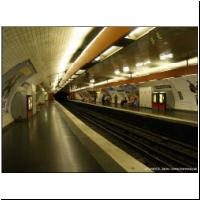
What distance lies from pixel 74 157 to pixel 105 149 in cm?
61

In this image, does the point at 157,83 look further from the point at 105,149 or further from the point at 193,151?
the point at 105,149

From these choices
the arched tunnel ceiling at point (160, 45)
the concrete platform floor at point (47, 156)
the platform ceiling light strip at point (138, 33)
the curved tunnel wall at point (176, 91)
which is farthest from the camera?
the curved tunnel wall at point (176, 91)

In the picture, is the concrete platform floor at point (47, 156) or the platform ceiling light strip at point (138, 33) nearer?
the concrete platform floor at point (47, 156)

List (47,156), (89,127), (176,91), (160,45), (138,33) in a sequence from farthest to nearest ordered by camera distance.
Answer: (176,91)
(89,127)
(160,45)
(47,156)
(138,33)

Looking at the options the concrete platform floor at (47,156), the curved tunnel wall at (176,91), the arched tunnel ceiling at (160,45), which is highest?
the arched tunnel ceiling at (160,45)

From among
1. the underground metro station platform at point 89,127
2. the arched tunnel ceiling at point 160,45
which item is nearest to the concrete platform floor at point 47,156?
the underground metro station platform at point 89,127

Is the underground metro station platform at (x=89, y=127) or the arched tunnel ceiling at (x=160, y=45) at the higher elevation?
the arched tunnel ceiling at (x=160, y=45)

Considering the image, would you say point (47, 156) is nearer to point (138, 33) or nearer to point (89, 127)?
point (138, 33)

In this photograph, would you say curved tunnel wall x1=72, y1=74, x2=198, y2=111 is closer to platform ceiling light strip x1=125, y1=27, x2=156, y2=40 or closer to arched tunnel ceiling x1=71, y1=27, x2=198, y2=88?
arched tunnel ceiling x1=71, y1=27, x2=198, y2=88

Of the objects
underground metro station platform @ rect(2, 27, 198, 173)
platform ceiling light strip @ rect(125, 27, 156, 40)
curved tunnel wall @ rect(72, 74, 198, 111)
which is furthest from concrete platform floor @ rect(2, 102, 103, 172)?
curved tunnel wall @ rect(72, 74, 198, 111)

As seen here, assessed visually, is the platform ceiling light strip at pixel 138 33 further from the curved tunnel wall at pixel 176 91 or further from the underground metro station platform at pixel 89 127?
the curved tunnel wall at pixel 176 91

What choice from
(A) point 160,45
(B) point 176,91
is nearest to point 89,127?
(A) point 160,45

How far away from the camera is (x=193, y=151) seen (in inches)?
264

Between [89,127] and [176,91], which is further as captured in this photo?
[176,91]
